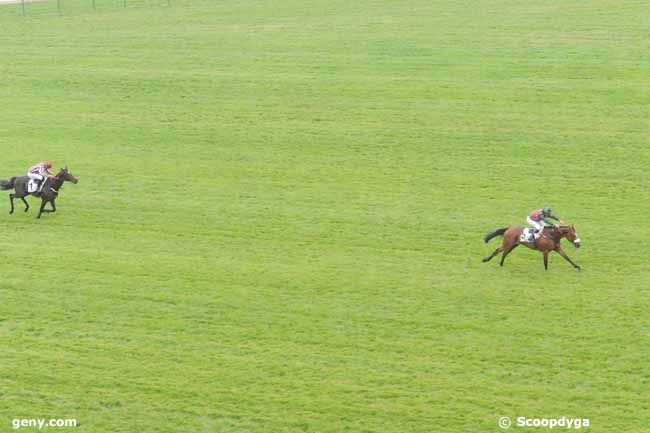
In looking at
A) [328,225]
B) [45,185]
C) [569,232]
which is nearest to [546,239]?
[569,232]

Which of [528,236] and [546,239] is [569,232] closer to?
[546,239]

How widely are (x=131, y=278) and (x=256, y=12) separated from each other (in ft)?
101

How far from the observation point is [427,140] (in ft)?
112

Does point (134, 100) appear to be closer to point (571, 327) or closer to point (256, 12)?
point (256, 12)

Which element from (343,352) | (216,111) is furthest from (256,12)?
(343,352)

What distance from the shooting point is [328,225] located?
89.1 feet

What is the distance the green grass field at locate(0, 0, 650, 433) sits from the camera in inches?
755

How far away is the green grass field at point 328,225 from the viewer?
19172 millimetres

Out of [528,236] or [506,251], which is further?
[506,251]

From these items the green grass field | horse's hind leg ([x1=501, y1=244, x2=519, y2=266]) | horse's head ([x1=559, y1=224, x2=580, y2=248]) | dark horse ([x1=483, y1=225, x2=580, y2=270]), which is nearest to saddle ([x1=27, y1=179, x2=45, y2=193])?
the green grass field

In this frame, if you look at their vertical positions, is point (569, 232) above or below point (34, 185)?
below

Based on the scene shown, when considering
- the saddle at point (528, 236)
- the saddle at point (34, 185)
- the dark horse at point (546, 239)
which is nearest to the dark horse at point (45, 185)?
the saddle at point (34, 185)

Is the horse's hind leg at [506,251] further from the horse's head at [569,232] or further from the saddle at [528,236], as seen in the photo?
the horse's head at [569,232]

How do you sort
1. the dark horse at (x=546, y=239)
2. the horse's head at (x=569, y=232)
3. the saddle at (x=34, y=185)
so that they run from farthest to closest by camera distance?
the saddle at (x=34, y=185) < the dark horse at (x=546, y=239) < the horse's head at (x=569, y=232)
